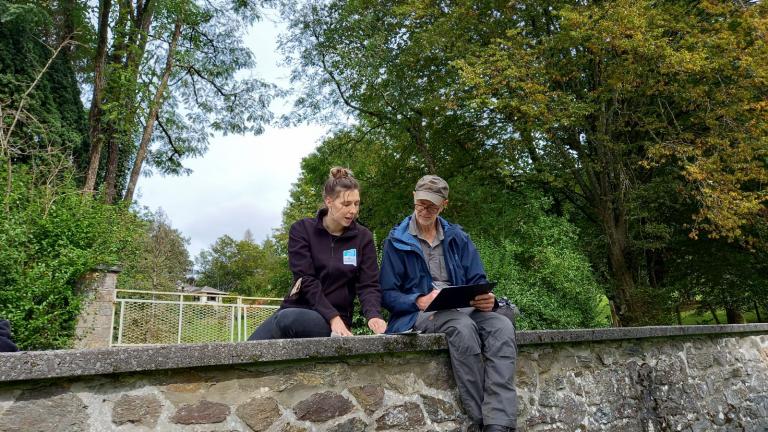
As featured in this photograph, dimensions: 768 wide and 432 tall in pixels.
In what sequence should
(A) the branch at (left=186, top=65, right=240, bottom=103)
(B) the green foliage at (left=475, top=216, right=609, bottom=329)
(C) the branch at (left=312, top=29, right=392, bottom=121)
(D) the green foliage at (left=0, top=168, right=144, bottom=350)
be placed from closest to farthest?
(D) the green foliage at (left=0, top=168, right=144, bottom=350) < (B) the green foliage at (left=475, top=216, right=609, bottom=329) < (C) the branch at (left=312, top=29, right=392, bottom=121) < (A) the branch at (left=186, top=65, right=240, bottom=103)

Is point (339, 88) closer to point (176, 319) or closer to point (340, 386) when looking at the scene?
point (176, 319)

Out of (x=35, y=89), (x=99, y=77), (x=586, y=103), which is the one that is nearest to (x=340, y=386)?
(x=586, y=103)

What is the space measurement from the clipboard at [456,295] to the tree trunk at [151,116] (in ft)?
40.0

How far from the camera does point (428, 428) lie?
Result: 2.74 meters

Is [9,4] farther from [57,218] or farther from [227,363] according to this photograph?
[227,363]

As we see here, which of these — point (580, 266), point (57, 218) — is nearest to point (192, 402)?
point (57, 218)

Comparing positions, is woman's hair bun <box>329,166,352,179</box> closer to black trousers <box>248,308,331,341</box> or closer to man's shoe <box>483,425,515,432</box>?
black trousers <box>248,308,331,341</box>

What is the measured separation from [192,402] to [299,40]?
43.5 feet

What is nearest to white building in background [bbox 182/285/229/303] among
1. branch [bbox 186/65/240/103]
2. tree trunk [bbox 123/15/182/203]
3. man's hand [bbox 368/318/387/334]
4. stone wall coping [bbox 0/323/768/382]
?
tree trunk [bbox 123/15/182/203]

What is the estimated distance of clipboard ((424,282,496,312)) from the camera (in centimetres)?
271

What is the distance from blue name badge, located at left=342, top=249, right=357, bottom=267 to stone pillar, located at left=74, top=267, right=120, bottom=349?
716 cm

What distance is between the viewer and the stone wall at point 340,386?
1828mm

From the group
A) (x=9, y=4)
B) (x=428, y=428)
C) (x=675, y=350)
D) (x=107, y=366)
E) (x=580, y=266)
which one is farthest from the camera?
(x=9, y=4)

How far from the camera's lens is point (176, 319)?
11.4 m
